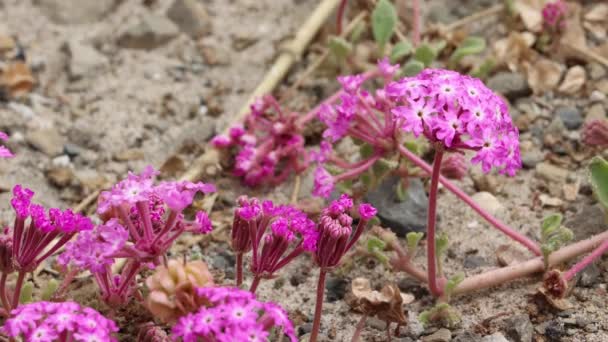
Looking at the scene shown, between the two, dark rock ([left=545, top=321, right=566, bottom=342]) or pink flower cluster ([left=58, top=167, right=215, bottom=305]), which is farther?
dark rock ([left=545, top=321, right=566, bottom=342])

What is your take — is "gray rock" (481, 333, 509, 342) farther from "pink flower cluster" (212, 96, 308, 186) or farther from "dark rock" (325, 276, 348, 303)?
"pink flower cluster" (212, 96, 308, 186)

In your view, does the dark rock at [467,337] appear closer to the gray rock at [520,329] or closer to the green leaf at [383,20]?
the gray rock at [520,329]

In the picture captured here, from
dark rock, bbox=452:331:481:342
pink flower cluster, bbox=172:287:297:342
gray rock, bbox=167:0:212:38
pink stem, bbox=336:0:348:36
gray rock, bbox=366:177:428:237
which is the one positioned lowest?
pink flower cluster, bbox=172:287:297:342

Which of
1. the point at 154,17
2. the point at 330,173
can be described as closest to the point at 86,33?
the point at 154,17

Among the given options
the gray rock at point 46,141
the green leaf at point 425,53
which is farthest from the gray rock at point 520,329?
the gray rock at point 46,141

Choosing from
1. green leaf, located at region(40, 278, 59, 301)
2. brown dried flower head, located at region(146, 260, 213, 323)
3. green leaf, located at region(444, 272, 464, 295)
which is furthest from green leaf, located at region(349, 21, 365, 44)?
brown dried flower head, located at region(146, 260, 213, 323)

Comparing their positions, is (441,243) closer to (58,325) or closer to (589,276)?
(589,276)
